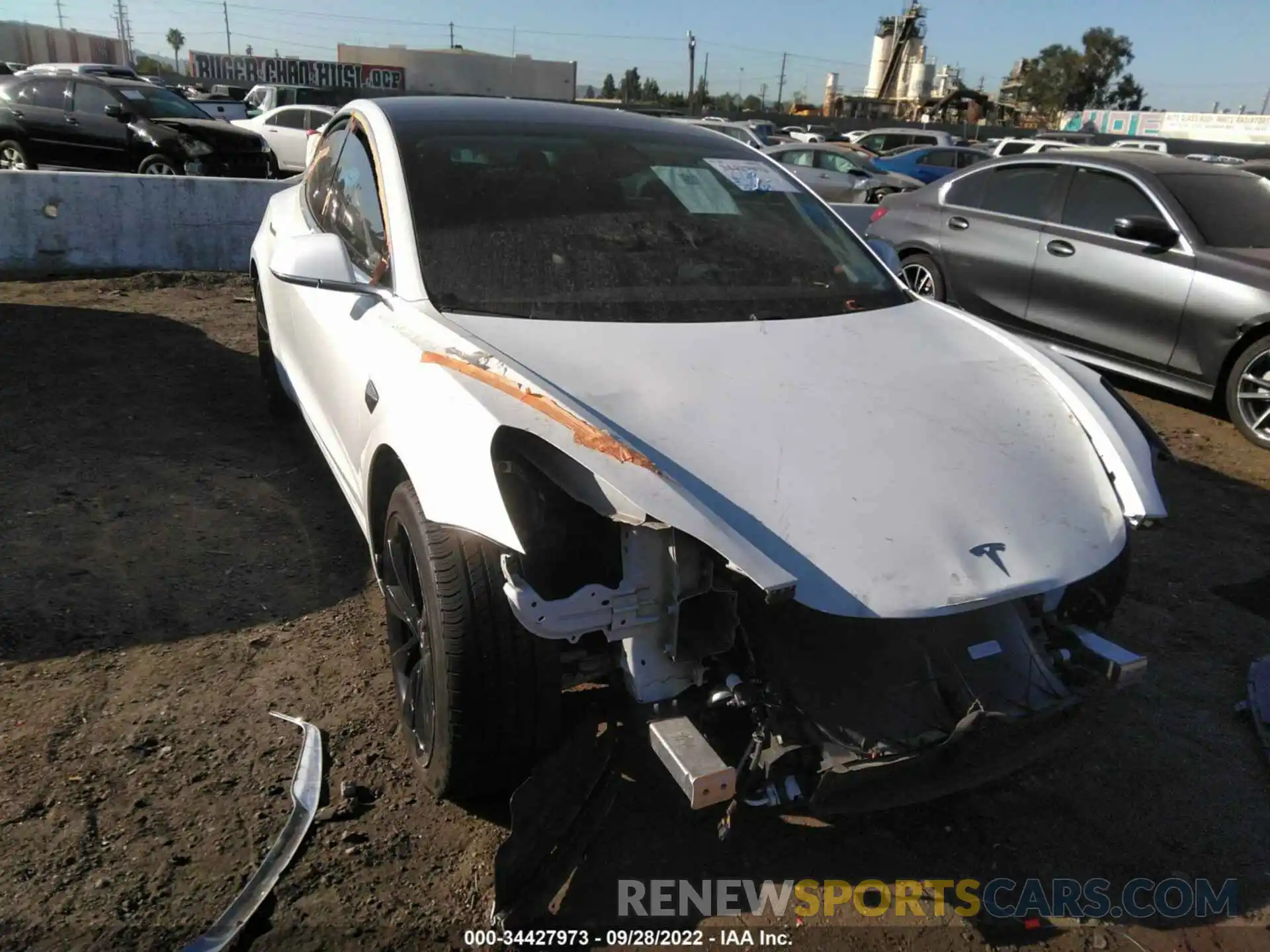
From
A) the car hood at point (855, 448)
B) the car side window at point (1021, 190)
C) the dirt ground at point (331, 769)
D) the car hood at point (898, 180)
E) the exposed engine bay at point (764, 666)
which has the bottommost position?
the dirt ground at point (331, 769)

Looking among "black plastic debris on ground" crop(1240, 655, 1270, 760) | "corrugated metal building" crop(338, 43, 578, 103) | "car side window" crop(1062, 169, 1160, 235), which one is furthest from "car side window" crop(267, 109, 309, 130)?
"corrugated metal building" crop(338, 43, 578, 103)

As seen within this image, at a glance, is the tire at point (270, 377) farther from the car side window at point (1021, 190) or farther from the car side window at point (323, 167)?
the car side window at point (1021, 190)

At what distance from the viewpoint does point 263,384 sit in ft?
18.0

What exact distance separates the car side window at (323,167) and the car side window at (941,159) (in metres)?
17.0

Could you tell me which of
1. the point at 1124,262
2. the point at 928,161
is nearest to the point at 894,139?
the point at 928,161

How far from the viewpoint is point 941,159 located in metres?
19.6

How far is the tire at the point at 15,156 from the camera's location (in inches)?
500

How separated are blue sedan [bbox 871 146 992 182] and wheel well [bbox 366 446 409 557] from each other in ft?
55.4

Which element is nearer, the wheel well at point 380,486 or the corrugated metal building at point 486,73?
the wheel well at point 380,486

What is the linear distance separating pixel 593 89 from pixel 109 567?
104 m

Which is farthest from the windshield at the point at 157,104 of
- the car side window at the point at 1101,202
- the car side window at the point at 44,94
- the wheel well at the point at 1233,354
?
the wheel well at the point at 1233,354

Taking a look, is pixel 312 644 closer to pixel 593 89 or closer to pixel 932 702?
pixel 932 702

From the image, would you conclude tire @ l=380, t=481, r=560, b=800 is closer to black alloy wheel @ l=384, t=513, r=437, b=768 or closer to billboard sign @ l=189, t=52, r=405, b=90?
black alloy wheel @ l=384, t=513, r=437, b=768

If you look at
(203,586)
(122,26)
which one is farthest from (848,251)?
(122,26)
